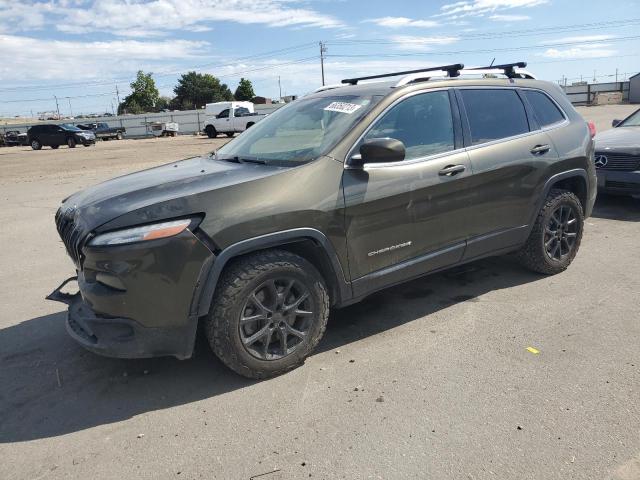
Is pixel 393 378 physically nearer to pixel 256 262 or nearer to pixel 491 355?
pixel 491 355

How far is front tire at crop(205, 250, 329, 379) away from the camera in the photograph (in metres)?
3.15

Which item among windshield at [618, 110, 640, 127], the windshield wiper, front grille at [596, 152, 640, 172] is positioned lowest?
front grille at [596, 152, 640, 172]

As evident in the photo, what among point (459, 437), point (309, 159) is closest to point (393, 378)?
point (459, 437)

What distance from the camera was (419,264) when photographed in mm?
3971

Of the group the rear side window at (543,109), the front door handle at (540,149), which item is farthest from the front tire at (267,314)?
the rear side window at (543,109)

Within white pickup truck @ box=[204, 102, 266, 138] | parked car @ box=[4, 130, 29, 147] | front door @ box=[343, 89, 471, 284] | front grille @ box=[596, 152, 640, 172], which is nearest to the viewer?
front door @ box=[343, 89, 471, 284]

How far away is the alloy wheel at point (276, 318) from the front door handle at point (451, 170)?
4.62 feet

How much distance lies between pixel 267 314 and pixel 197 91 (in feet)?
352

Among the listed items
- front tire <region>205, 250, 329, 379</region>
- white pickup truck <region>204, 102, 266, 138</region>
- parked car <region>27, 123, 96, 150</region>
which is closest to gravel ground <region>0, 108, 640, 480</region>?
front tire <region>205, 250, 329, 379</region>

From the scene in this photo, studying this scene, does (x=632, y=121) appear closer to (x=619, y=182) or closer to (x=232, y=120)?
(x=619, y=182)

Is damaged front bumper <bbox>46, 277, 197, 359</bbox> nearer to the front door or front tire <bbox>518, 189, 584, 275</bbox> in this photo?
the front door

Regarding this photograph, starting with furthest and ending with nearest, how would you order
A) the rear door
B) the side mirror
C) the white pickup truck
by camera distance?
the white pickup truck → the rear door → the side mirror

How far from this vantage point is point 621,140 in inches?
314

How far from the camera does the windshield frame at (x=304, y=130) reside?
3.68 meters
